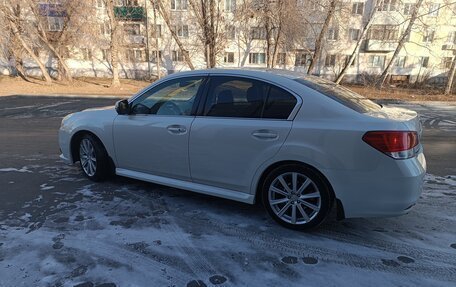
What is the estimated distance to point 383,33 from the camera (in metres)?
37.7

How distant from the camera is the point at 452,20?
126 ft

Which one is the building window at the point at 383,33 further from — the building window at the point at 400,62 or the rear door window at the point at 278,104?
the rear door window at the point at 278,104

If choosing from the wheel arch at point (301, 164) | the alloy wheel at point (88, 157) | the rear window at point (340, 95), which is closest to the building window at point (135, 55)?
the alloy wheel at point (88, 157)

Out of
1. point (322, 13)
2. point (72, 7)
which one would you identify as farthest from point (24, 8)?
point (322, 13)

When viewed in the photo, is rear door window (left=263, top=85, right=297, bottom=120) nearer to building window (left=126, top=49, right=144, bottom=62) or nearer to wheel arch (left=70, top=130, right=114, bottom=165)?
wheel arch (left=70, top=130, right=114, bottom=165)

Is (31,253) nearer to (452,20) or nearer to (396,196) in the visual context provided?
(396,196)

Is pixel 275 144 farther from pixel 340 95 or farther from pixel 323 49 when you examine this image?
pixel 323 49

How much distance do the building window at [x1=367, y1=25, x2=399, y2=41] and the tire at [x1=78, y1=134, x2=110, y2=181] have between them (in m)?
39.8

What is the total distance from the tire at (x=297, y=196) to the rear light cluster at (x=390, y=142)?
57 cm

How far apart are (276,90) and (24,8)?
86.3 feet

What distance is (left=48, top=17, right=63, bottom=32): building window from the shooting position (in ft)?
83.6

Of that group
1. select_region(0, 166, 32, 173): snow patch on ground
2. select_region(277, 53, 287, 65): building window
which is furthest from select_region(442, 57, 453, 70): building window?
select_region(0, 166, 32, 173): snow patch on ground

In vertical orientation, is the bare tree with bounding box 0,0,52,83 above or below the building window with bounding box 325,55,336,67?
above

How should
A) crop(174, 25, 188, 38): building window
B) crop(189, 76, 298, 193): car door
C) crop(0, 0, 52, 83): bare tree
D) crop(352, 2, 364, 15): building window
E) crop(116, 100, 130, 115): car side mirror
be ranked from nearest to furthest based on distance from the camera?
1. crop(189, 76, 298, 193): car door
2. crop(116, 100, 130, 115): car side mirror
3. crop(0, 0, 52, 83): bare tree
4. crop(174, 25, 188, 38): building window
5. crop(352, 2, 364, 15): building window
